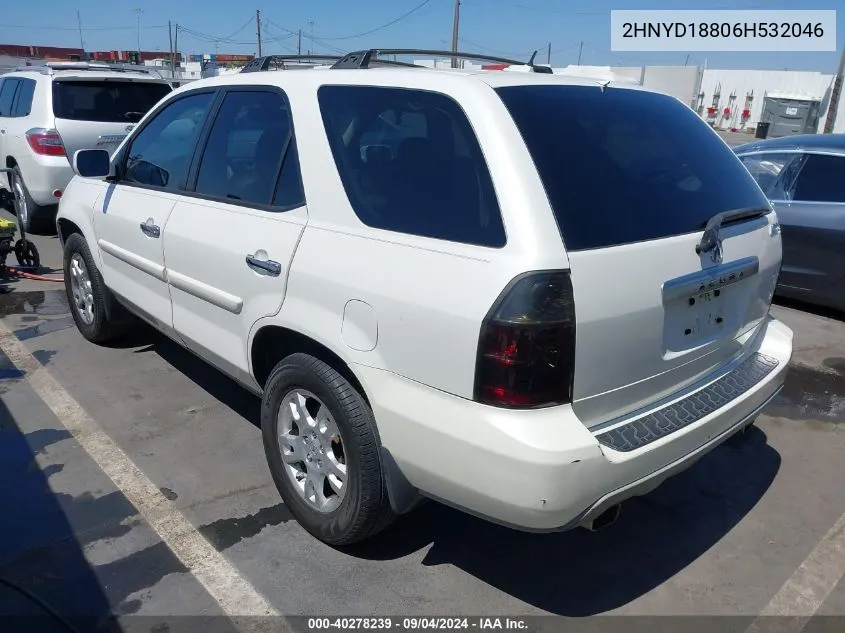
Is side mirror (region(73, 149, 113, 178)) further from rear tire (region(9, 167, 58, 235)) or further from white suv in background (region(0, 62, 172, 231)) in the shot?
rear tire (region(9, 167, 58, 235))

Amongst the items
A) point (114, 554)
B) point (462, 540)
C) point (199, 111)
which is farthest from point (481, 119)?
point (114, 554)

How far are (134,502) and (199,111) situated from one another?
1.98 m

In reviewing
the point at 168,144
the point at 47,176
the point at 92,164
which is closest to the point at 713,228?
the point at 168,144

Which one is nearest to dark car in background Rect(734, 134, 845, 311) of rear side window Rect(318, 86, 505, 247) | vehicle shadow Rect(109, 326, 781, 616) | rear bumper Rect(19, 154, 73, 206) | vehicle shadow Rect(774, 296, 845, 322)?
vehicle shadow Rect(774, 296, 845, 322)

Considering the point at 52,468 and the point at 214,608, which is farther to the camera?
the point at 52,468

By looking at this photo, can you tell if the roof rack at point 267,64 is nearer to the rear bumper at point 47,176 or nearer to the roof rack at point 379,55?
the roof rack at point 379,55

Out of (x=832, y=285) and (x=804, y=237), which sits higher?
(x=804, y=237)

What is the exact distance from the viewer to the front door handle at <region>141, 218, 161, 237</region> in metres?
3.55

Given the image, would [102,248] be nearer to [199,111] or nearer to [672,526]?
[199,111]

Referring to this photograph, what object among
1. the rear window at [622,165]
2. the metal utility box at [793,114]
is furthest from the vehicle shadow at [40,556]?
the metal utility box at [793,114]

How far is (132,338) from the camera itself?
500cm

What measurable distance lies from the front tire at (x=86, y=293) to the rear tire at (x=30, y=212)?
10.8 ft

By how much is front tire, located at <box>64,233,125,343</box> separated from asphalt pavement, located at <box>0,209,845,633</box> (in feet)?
2.34

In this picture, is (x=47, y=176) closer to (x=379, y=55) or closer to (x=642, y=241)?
(x=379, y=55)
